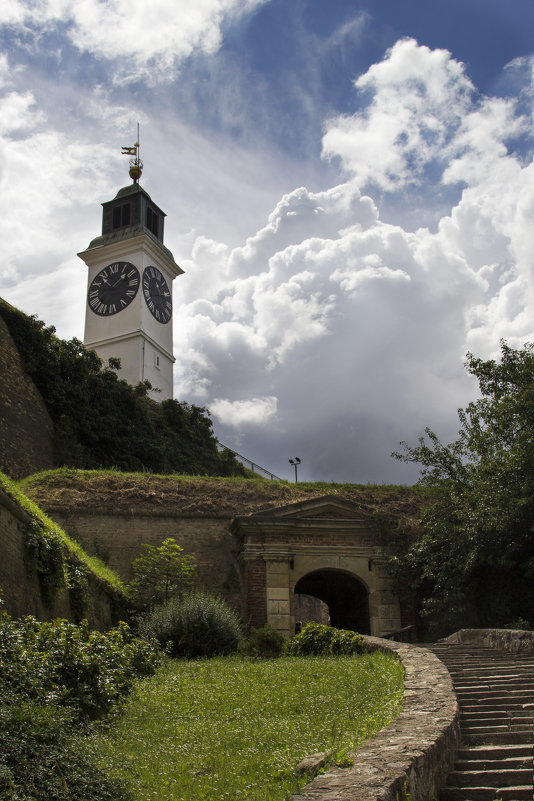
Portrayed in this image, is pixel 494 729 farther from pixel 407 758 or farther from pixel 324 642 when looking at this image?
pixel 324 642

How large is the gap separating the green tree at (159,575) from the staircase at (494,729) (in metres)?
6.99

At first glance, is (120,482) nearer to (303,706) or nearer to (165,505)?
(165,505)

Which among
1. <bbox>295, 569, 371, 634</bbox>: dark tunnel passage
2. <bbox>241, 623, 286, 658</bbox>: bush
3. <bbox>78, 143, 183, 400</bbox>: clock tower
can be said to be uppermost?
<bbox>78, 143, 183, 400</bbox>: clock tower

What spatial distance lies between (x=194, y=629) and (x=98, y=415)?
14.5 meters

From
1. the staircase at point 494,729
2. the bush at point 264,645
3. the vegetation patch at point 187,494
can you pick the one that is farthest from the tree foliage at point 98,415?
the staircase at point 494,729

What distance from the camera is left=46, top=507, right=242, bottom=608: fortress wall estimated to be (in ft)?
55.8

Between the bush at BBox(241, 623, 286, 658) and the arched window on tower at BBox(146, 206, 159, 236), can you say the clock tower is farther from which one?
the bush at BBox(241, 623, 286, 658)

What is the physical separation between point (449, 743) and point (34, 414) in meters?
19.6

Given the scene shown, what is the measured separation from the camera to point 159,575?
633 inches

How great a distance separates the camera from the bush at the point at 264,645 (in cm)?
1291

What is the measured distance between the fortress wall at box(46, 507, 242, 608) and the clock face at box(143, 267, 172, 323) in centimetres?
2999

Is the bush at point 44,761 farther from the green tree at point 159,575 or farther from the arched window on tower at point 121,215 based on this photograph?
the arched window on tower at point 121,215

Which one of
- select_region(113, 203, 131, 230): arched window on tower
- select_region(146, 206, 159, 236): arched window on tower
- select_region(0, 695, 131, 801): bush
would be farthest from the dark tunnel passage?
select_region(113, 203, 131, 230): arched window on tower

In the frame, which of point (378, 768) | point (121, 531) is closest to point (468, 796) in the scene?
point (378, 768)
